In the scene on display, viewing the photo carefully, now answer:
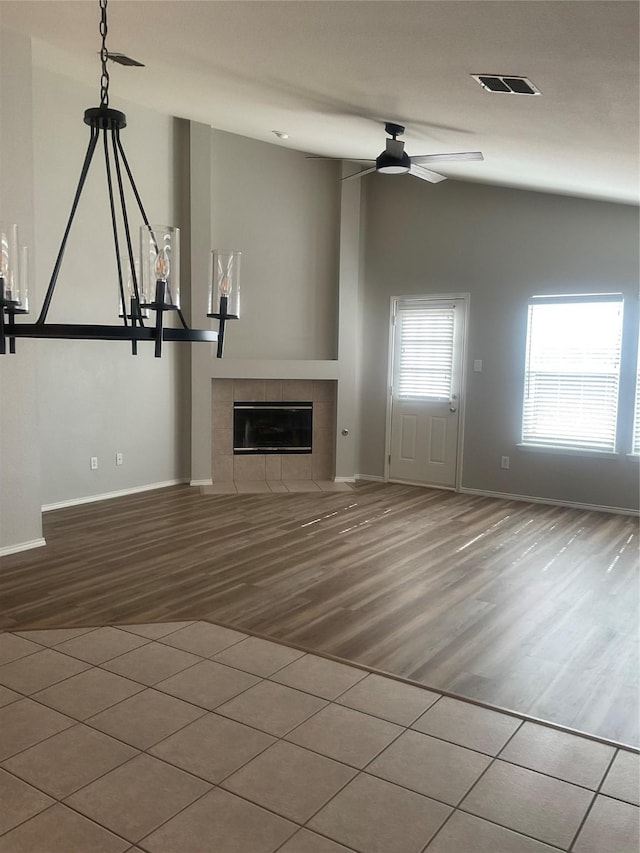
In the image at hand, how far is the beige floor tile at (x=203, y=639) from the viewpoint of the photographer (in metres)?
3.46

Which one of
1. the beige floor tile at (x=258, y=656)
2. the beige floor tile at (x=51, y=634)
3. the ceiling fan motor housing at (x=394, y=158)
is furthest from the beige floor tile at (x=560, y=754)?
the ceiling fan motor housing at (x=394, y=158)

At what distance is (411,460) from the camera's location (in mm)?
7945

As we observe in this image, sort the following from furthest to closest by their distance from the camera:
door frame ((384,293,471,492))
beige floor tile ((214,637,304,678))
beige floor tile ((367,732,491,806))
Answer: door frame ((384,293,471,492)) → beige floor tile ((214,637,304,678)) → beige floor tile ((367,732,491,806))

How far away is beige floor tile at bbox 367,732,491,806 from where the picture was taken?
238 cm

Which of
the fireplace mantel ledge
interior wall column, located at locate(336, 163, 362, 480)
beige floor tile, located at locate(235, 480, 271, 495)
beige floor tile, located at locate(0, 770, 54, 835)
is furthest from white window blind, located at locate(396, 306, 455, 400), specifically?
beige floor tile, located at locate(0, 770, 54, 835)

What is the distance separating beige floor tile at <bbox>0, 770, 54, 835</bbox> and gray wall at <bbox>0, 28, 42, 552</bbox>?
283 centimetres

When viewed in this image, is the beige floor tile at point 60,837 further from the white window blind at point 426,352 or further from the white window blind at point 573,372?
the white window blind at point 426,352

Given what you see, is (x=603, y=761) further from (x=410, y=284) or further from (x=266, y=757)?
(x=410, y=284)

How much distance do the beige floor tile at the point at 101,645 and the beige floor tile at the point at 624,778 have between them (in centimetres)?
219

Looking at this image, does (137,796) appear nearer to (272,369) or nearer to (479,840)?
(479,840)

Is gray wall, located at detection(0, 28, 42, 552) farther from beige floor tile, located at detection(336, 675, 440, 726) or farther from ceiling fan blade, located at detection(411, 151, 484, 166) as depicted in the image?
beige floor tile, located at detection(336, 675, 440, 726)

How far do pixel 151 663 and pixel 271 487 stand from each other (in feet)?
14.0

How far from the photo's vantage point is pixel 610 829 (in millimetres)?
2191

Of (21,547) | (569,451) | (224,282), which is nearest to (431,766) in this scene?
(224,282)
